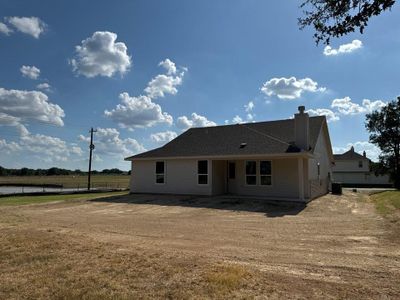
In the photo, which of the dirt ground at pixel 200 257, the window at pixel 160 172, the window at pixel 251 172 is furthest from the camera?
the window at pixel 160 172

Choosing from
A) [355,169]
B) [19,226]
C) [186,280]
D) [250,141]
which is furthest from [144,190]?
[355,169]

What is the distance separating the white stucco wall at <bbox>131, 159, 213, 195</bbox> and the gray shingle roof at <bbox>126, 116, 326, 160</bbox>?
588mm

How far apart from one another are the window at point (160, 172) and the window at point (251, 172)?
541 centimetres

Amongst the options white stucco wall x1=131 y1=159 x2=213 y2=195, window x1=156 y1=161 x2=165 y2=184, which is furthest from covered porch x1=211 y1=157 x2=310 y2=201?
window x1=156 y1=161 x2=165 y2=184

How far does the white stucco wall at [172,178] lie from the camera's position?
19.8 m

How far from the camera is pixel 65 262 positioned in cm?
598

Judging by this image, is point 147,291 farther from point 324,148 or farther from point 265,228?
point 324,148

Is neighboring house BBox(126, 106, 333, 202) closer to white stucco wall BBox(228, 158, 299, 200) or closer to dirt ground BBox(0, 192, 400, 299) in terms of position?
white stucco wall BBox(228, 158, 299, 200)

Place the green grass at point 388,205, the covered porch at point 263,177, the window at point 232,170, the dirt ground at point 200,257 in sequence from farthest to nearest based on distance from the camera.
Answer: the window at point 232,170 < the covered porch at point 263,177 < the green grass at point 388,205 < the dirt ground at point 200,257

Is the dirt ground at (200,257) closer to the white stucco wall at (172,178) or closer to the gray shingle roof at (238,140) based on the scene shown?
the gray shingle roof at (238,140)

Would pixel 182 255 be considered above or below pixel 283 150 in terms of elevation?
below

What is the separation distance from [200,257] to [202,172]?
1338 cm

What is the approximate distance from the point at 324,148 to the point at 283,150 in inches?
327

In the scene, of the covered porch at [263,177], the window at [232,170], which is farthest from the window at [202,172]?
the window at [232,170]
